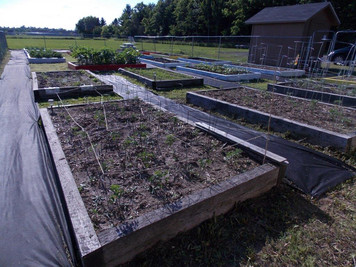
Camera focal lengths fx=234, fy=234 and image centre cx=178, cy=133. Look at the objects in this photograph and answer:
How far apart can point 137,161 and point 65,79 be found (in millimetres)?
6506

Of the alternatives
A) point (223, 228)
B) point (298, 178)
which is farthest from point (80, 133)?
point (298, 178)

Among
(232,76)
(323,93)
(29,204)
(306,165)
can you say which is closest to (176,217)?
(29,204)

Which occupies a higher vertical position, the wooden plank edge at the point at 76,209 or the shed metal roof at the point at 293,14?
the shed metal roof at the point at 293,14

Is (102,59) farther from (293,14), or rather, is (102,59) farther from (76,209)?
(293,14)

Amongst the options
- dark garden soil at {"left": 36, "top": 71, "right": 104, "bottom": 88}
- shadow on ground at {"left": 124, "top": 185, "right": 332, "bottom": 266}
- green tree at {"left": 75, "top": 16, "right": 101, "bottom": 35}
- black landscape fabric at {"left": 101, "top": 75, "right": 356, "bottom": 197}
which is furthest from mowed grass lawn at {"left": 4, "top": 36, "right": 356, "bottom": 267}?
green tree at {"left": 75, "top": 16, "right": 101, "bottom": 35}

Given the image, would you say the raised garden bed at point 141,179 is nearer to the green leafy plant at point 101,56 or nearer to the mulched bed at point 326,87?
the mulched bed at point 326,87

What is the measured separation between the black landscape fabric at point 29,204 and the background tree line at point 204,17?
31.0 m

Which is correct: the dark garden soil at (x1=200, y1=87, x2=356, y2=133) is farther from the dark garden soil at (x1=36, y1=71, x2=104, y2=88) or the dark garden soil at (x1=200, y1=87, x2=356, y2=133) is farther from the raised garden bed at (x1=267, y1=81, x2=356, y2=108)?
the dark garden soil at (x1=36, y1=71, x2=104, y2=88)

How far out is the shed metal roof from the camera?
565 inches

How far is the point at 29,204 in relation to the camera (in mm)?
2557

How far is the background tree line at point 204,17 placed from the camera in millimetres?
25559

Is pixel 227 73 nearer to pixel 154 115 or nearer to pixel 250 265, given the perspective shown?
pixel 154 115

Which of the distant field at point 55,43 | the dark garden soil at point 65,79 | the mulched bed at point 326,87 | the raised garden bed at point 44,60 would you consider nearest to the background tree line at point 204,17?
the distant field at point 55,43

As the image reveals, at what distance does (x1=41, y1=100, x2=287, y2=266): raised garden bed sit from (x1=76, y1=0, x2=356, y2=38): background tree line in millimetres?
29519
